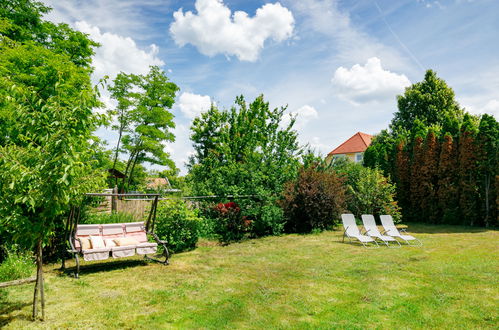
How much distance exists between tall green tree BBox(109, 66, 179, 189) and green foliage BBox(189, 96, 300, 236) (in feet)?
20.1

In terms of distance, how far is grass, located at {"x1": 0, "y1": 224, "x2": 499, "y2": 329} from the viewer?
4.12 metres

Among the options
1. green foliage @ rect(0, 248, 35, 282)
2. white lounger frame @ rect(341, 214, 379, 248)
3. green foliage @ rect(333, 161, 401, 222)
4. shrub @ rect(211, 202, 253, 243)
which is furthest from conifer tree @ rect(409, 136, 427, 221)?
green foliage @ rect(0, 248, 35, 282)

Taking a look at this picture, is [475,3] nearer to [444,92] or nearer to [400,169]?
[400,169]

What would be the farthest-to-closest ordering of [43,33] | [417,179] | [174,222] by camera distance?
[417,179], [43,33], [174,222]

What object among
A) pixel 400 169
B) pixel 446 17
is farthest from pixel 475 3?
pixel 400 169

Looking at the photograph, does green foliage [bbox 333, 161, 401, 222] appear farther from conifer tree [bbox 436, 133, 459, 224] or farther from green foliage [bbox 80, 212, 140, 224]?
green foliage [bbox 80, 212, 140, 224]

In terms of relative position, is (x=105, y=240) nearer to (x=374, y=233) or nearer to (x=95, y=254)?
(x=95, y=254)

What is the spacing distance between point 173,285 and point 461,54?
10602 millimetres

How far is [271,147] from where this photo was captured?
1382 cm

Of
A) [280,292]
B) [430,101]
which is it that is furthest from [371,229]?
[430,101]

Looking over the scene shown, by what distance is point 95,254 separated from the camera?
20.5ft

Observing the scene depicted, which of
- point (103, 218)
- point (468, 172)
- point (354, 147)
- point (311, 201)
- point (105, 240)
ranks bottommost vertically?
point (105, 240)

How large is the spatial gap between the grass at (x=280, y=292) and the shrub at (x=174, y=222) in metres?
0.50

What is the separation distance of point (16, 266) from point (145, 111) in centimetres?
1946
